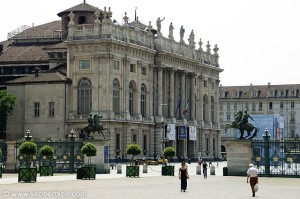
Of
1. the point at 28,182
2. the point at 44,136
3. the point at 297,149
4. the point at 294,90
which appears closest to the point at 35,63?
the point at 44,136

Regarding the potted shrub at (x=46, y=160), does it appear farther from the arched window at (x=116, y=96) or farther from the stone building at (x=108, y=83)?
the arched window at (x=116, y=96)

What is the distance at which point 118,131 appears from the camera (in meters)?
106

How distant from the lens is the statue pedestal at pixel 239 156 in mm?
63375

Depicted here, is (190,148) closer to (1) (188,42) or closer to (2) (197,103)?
(2) (197,103)

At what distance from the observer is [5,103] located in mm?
103125

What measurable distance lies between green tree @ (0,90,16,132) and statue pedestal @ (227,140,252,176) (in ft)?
152

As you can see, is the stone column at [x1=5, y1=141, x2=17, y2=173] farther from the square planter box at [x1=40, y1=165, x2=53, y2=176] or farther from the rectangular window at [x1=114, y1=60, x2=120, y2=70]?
the rectangular window at [x1=114, y1=60, x2=120, y2=70]

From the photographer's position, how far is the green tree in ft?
338

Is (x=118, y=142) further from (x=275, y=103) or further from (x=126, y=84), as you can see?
(x=275, y=103)

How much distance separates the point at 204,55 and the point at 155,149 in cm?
2847

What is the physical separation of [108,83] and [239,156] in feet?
138

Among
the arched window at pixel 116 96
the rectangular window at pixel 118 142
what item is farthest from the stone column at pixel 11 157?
the arched window at pixel 116 96

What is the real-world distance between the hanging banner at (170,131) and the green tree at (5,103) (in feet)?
79.8

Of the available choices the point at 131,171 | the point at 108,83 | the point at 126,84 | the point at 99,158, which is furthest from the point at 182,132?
the point at 131,171
